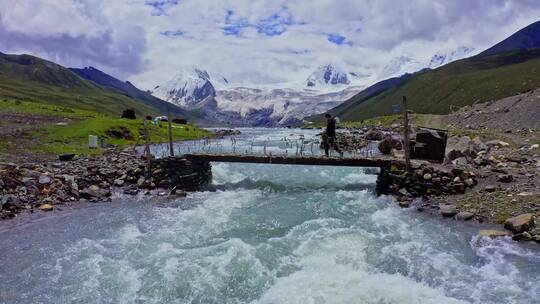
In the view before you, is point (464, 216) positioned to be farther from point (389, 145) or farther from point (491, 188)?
point (389, 145)

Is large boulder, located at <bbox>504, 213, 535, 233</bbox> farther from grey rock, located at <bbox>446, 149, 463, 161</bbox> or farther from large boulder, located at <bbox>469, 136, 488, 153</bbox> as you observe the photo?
large boulder, located at <bbox>469, 136, 488, 153</bbox>

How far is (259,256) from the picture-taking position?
19.2 metres

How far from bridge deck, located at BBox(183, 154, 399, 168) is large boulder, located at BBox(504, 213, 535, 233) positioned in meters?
11.2

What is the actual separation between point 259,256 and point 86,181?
18997mm

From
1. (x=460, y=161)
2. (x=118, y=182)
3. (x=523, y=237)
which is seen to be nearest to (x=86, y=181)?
(x=118, y=182)

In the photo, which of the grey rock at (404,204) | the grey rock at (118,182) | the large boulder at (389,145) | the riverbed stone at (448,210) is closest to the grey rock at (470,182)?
the riverbed stone at (448,210)

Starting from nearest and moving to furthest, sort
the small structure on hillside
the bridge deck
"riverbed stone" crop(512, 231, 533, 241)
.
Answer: "riverbed stone" crop(512, 231, 533, 241)
the small structure on hillside
the bridge deck

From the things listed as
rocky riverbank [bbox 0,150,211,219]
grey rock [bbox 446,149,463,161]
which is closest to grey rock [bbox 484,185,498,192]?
grey rock [bbox 446,149,463,161]

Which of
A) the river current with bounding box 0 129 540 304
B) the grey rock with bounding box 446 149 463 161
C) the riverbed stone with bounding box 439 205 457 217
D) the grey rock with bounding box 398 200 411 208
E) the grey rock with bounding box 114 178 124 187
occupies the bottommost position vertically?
the river current with bounding box 0 129 540 304

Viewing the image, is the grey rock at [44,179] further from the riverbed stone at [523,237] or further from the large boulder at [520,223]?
the riverbed stone at [523,237]

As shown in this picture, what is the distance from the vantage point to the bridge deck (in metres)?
32.6

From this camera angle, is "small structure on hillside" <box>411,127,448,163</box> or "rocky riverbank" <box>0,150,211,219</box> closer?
"rocky riverbank" <box>0,150,211,219</box>

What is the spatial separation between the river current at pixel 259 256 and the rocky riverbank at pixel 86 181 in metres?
2.07

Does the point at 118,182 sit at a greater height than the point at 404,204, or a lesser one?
greater
